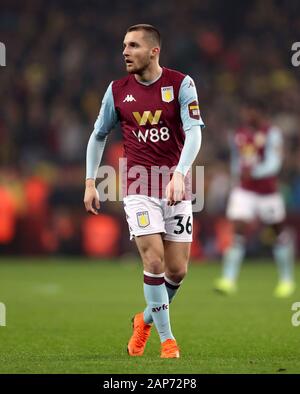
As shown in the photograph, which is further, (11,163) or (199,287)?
(11,163)

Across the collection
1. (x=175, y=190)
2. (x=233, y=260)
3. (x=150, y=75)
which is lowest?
(x=233, y=260)

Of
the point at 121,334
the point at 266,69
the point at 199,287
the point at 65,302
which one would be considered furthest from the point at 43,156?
the point at 121,334

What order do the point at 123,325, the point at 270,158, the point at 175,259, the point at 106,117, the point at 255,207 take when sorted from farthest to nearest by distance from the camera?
the point at 255,207
the point at 270,158
the point at 123,325
the point at 106,117
the point at 175,259

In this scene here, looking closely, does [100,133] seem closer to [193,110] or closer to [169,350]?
[193,110]

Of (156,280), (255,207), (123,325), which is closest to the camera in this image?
(156,280)

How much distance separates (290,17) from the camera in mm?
24500

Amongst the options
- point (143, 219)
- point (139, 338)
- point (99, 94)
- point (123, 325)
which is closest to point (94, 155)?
point (143, 219)

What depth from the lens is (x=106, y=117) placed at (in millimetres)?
8203

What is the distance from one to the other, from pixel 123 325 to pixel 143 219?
268 cm

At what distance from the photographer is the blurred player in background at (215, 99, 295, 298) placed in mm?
14414

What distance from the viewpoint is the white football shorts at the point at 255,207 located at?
14.6 meters

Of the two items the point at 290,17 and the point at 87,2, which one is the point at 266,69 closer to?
the point at 290,17

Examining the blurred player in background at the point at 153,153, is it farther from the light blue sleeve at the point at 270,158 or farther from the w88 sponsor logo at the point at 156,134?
the light blue sleeve at the point at 270,158
